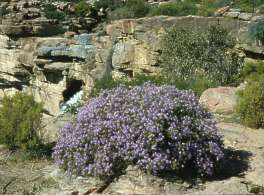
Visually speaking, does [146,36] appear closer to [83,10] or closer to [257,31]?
[257,31]

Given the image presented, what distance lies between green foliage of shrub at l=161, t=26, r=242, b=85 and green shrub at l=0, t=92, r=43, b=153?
4374 mm

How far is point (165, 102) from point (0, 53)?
14121 millimetres

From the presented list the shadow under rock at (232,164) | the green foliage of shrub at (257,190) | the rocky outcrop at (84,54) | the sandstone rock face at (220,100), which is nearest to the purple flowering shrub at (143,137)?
the shadow under rock at (232,164)

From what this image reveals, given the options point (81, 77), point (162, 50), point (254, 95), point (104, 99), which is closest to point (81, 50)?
point (81, 77)

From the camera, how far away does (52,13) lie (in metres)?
21.0

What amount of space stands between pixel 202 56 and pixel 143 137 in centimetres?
651

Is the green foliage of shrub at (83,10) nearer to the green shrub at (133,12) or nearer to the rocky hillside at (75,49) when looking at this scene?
the rocky hillside at (75,49)

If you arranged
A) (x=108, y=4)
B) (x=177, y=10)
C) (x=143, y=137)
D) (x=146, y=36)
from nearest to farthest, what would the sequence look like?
1. (x=143, y=137)
2. (x=146, y=36)
3. (x=177, y=10)
4. (x=108, y=4)

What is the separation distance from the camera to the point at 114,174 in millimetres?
4305

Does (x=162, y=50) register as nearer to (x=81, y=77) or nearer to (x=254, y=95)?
(x=81, y=77)

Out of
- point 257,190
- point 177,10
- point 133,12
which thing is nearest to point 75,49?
point 177,10

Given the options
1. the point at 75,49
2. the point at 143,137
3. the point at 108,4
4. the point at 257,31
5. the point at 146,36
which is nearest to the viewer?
the point at 143,137

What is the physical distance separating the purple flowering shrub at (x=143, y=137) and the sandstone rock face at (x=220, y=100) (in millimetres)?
2353

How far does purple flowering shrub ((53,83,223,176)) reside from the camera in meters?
4.15
